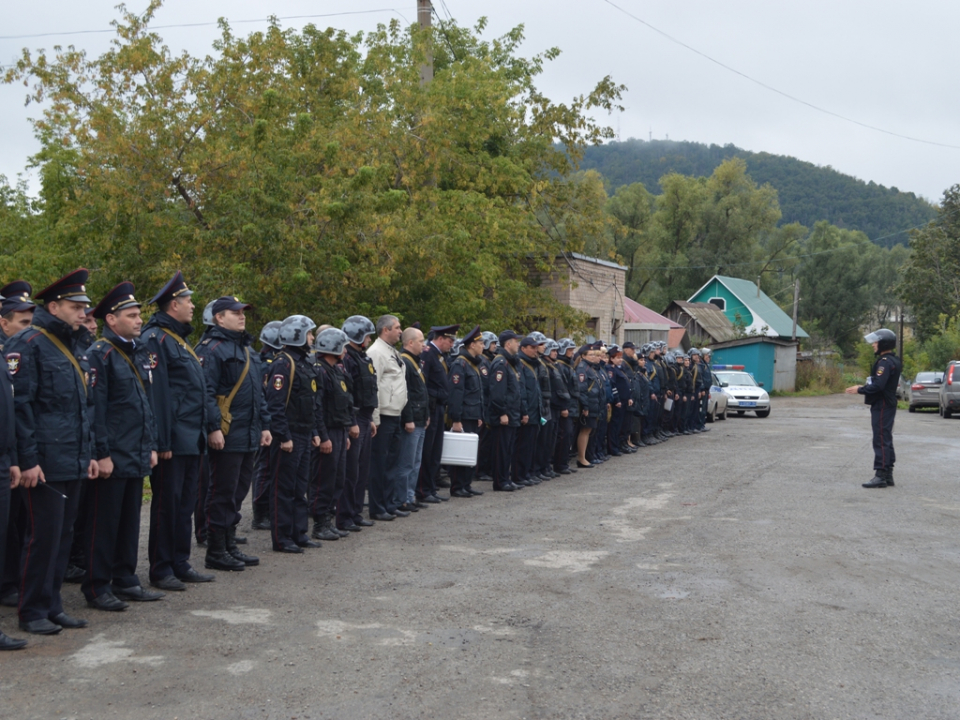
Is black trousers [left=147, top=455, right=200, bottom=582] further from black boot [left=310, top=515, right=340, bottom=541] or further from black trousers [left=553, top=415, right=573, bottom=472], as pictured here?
black trousers [left=553, top=415, right=573, bottom=472]

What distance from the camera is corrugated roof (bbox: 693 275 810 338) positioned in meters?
72.1

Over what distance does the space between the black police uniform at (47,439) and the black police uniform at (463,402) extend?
23.2ft

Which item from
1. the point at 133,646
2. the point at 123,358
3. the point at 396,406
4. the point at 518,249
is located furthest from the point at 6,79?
the point at 133,646

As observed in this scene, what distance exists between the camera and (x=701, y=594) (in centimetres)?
750

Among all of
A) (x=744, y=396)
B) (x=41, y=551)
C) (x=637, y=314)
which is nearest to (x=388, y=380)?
(x=41, y=551)

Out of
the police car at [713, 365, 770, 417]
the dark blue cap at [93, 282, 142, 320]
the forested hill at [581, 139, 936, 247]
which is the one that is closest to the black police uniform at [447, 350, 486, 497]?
the dark blue cap at [93, 282, 142, 320]

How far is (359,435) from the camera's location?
10250 mm

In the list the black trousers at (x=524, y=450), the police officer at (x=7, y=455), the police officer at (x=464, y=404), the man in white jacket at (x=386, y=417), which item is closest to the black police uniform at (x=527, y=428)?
the black trousers at (x=524, y=450)

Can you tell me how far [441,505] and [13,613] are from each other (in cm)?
623

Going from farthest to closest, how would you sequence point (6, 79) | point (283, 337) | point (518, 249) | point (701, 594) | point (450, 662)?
point (518, 249)
point (6, 79)
point (283, 337)
point (701, 594)
point (450, 662)

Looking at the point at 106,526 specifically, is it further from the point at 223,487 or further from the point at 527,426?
the point at 527,426

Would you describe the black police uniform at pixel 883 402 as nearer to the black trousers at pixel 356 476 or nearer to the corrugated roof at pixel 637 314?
the black trousers at pixel 356 476

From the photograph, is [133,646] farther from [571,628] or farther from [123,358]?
[571,628]

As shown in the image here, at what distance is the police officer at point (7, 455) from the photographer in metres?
5.84
